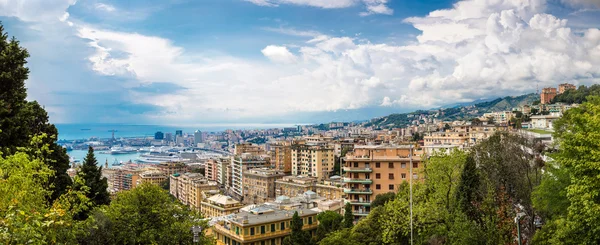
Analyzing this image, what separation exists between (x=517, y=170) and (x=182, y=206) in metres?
14.3

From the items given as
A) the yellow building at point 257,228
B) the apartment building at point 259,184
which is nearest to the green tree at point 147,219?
the yellow building at point 257,228

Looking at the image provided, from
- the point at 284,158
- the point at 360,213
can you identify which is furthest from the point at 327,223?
the point at 284,158

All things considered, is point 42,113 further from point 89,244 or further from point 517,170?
point 517,170

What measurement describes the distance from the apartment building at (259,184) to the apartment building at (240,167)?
1918mm

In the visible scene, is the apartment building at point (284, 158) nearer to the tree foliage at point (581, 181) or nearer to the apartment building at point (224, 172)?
the apartment building at point (224, 172)

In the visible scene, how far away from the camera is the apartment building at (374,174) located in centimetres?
3466

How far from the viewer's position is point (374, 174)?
35.0m

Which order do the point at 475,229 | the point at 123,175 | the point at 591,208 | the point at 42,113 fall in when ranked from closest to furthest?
the point at 591,208 → the point at 475,229 → the point at 42,113 → the point at 123,175

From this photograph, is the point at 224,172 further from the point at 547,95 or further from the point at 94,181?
the point at 547,95

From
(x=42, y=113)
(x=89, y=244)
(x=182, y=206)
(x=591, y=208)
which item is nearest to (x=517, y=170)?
(x=591, y=208)

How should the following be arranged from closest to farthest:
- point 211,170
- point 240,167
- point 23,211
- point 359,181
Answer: point 23,211 → point 359,181 → point 240,167 → point 211,170

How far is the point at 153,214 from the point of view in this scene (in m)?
14.8

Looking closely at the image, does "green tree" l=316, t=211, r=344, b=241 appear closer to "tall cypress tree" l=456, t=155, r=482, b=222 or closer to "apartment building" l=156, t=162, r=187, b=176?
"tall cypress tree" l=456, t=155, r=482, b=222

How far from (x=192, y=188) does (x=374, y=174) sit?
39.3 meters
